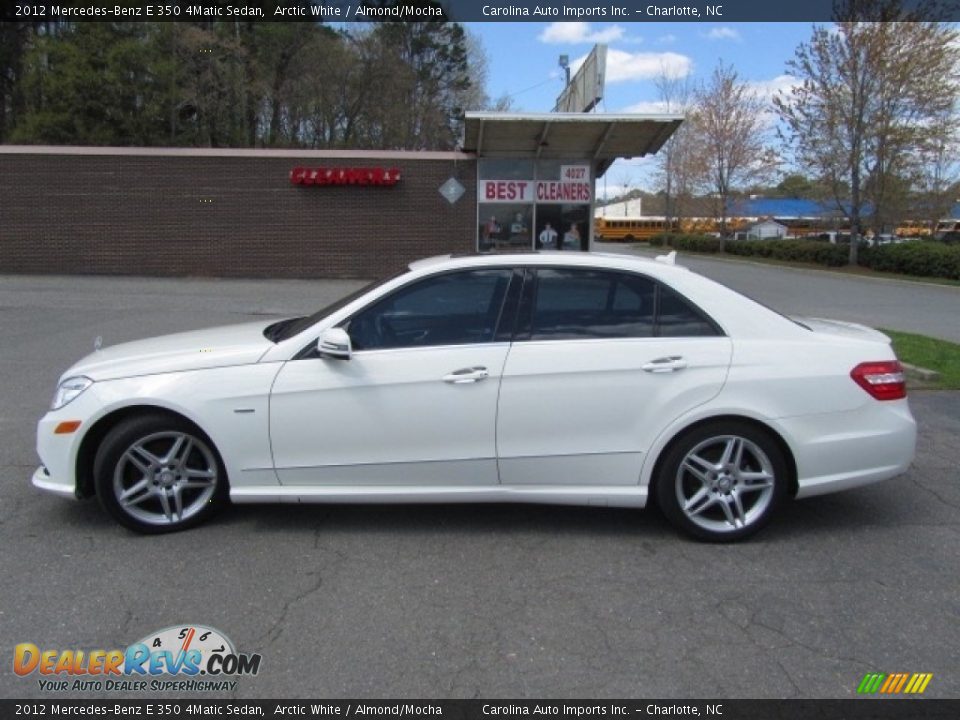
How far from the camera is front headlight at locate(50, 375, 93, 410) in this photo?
4020mm

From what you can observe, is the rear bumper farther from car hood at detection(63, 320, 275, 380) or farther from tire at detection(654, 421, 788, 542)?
car hood at detection(63, 320, 275, 380)

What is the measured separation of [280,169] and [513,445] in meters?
17.2

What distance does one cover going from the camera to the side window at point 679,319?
4.07m

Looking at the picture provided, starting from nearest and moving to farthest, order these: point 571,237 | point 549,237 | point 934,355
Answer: point 934,355
point 549,237
point 571,237

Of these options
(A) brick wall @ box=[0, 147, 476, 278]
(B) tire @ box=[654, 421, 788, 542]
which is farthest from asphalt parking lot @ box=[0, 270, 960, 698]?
(A) brick wall @ box=[0, 147, 476, 278]

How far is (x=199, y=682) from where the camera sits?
2875 mm

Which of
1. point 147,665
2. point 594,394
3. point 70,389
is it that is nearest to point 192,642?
point 147,665

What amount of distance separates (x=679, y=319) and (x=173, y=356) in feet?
9.03

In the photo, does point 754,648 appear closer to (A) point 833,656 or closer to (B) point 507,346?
(A) point 833,656

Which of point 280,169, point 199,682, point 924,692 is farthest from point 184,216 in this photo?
point 924,692

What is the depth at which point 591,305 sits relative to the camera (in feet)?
13.6

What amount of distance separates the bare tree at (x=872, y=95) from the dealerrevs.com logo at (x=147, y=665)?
99.8 ft

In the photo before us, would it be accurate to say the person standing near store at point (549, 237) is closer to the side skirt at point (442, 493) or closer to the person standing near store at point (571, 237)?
the person standing near store at point (571, 237)
